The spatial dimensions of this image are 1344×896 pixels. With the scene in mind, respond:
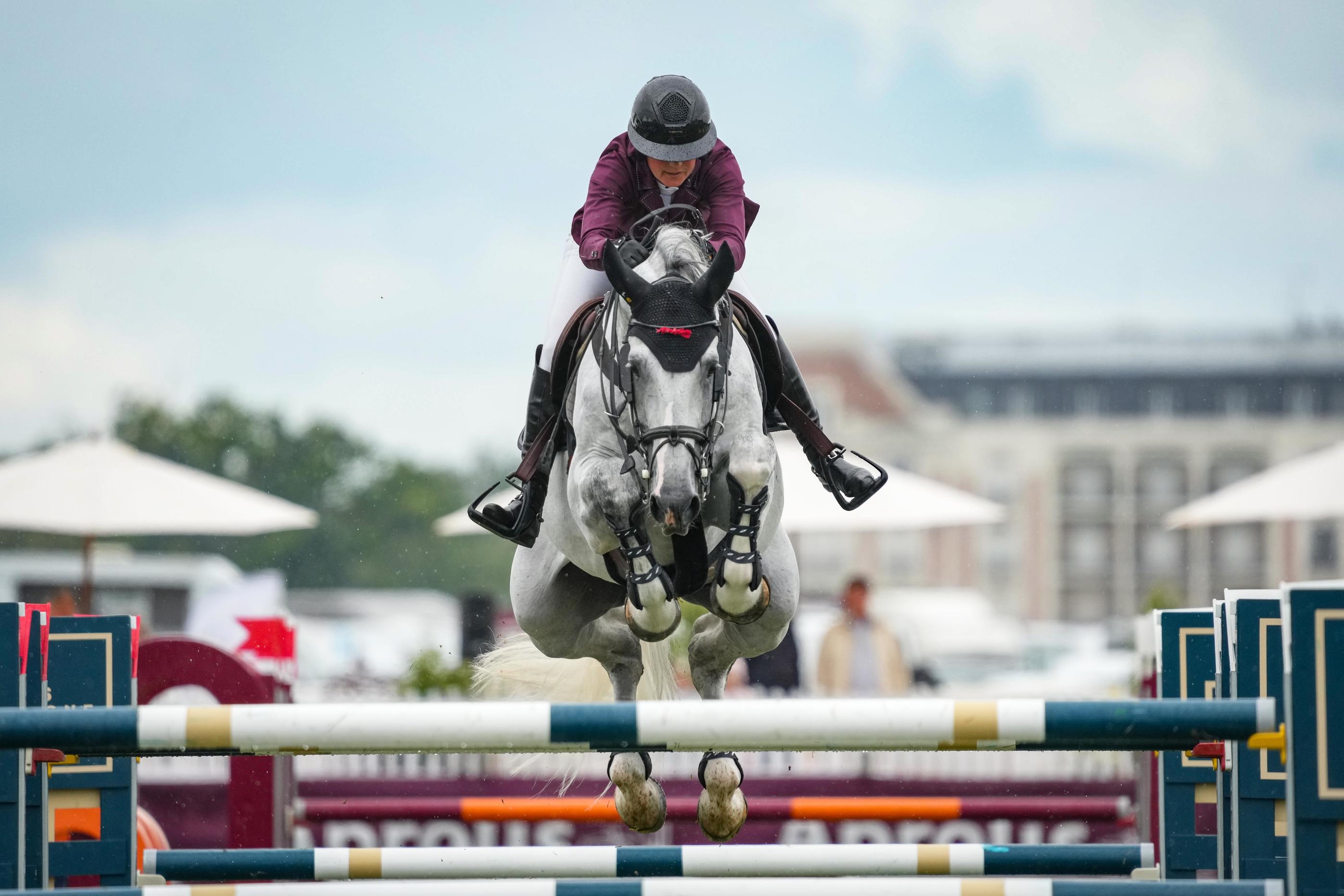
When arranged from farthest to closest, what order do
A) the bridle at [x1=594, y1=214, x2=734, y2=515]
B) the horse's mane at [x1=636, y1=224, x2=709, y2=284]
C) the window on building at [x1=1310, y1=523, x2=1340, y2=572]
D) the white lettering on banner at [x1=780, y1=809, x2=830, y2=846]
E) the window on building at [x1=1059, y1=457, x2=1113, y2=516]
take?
1. the window on building at [x1=1059, y1=457, x2=1113, y2=516]
2. the window on building at [x1=1310, y1=523, x2=1340, y2=572]
3. the white lettering on banner at [x1=780, y1=809, x2=830, y2=846]
4. the horse's mane at [x1=636, y1=224, x2=709, y2=284]
5. the bridle at [x1=594, y1=214, x2=734, y2=515]

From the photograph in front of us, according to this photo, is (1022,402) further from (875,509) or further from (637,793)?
(637,793)

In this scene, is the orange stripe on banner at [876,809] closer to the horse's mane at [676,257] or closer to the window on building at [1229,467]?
the horse's mane at [676,257]

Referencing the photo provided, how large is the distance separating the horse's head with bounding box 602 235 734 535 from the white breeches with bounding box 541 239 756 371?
2.27 ft

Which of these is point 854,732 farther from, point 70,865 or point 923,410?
point 923,410

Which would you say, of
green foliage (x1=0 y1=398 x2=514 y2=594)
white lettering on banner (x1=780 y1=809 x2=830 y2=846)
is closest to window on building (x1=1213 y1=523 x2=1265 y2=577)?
green foliage (x1=0 y1=398 x2=514 y2=594)

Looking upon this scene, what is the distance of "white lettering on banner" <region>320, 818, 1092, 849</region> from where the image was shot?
830 cm

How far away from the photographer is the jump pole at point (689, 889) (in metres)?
2.79

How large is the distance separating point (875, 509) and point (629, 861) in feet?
24.9

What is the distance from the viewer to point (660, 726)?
2.76 meters

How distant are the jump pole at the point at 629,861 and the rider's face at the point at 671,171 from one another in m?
2.04

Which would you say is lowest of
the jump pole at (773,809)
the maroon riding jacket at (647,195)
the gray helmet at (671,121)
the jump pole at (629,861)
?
the jump pole at (773,809)

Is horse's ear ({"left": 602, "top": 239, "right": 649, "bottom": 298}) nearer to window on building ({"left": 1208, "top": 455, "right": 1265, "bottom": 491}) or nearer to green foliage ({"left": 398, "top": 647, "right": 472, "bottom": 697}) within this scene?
green foliage ({"left": 398, "top": 647, "right": 472, "bottom": 697})

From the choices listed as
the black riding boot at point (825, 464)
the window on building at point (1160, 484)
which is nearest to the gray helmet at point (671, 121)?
the black riding boot at point (825, 464)

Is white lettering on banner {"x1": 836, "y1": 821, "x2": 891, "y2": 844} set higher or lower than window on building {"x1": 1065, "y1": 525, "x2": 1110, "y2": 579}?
lower
